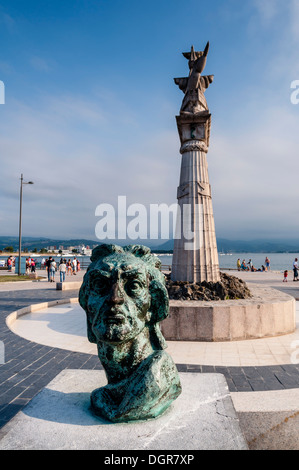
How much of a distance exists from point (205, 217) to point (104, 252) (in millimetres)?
6976

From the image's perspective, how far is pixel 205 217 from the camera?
9258mm

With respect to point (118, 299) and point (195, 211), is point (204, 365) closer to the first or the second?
point (118, 299)

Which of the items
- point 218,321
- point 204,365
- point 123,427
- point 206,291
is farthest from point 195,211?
point 123,427

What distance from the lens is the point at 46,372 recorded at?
518cm

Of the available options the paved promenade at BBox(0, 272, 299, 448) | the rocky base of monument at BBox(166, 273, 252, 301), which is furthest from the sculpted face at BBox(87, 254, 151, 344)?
the rocky base of monument at BBox(166, 273, 252, 301)

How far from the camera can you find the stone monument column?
918 cm

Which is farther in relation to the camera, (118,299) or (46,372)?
(46,372)

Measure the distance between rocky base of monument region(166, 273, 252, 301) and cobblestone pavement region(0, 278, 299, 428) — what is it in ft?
9.30

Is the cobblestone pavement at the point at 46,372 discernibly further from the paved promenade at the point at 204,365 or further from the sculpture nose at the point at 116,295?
the sculpture nose at the point at 116,295

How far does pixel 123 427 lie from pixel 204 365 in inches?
148

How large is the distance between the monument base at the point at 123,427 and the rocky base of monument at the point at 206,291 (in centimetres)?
557

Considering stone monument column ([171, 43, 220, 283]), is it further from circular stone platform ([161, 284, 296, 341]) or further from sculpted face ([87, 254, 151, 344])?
sculpted face ([87, 254, 151, 344])

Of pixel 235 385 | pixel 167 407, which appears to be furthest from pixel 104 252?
pixel 235 385

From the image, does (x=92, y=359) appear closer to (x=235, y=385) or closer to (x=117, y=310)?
(x=235, y=385)
